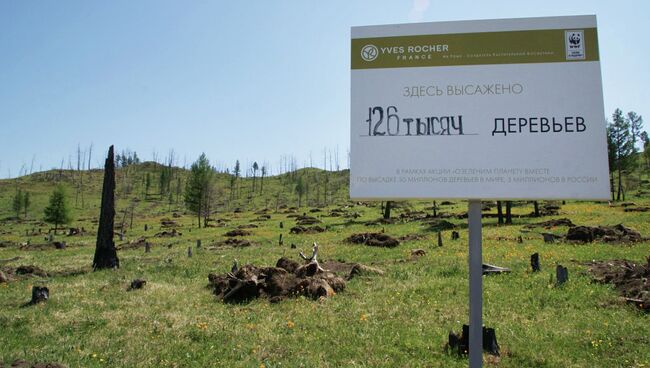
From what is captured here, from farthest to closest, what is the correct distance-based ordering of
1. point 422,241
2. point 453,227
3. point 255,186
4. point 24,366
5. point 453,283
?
1. point 255,186
2. point 453,227
3. point 422,241
4. point 453,283
5. point 24,366

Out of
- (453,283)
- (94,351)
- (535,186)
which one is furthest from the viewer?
(453,283)

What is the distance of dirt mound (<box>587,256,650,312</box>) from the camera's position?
1220cm

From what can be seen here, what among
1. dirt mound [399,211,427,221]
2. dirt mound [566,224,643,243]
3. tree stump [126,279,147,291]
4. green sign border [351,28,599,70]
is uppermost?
green sign border [351,28,599,70]

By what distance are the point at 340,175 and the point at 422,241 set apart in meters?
162

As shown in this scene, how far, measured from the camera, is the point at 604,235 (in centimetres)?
2689

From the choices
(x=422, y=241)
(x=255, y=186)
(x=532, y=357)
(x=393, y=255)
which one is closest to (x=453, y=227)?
(x=422, y=241)

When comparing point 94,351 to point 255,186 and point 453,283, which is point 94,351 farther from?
point 255,186

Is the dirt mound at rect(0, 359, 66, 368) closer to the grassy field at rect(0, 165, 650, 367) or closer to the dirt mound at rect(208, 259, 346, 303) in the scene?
the grassy field at rect(0, 165, 650, 367)

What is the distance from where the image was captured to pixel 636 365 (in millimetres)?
8156

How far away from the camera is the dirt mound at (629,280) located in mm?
12204

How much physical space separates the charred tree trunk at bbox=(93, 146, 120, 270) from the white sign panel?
73.4 feet

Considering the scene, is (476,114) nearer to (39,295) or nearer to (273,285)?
(273,285)

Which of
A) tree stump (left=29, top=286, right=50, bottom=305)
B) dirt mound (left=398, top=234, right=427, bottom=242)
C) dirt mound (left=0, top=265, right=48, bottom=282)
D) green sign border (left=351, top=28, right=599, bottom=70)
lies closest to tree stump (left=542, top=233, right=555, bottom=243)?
dirt mound (left=398, top=234, right=427, bottom=242)

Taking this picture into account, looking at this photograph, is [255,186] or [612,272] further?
[255,186]
